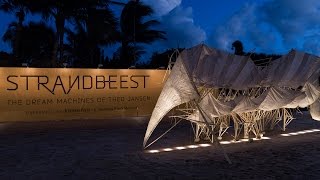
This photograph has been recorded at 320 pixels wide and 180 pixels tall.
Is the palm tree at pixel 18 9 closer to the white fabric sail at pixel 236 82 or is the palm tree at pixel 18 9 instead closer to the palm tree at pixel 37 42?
the palm tree at pixel 37 42

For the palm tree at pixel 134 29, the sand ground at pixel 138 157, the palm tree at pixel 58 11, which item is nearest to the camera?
the sand ground at pixel 138 157

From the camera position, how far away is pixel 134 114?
14500 millimetres

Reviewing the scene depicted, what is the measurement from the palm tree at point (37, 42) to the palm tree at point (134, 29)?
3640mm

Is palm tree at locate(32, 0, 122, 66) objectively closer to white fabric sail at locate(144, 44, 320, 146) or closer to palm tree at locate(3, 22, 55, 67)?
palm tree at locate(3, 22, 55, 67)

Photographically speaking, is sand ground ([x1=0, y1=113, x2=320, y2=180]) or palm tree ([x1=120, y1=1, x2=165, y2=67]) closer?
sand ground ([x1=0, y1=113, x2=320, y2=180])

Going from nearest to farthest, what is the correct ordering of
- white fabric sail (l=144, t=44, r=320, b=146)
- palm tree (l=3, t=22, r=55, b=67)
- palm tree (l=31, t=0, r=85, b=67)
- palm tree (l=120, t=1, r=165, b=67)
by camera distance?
white fabric sail (l=144, t=44, r=320, b=146) < palm tree (l=31, t=0, r=85, b=67) < palm tree (l=3, t=22, r=55, b=67) < palm tree (l=120, t=1, r=165, b=67)

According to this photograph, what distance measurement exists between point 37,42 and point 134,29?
178 inches

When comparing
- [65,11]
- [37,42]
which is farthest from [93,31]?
[37,42]

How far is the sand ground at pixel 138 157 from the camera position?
6.34 m

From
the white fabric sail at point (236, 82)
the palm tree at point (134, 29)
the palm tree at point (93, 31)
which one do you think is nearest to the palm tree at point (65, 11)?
the palm tree at point (93, 31)

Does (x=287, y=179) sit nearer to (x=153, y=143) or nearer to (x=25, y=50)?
(x=153, y=143)

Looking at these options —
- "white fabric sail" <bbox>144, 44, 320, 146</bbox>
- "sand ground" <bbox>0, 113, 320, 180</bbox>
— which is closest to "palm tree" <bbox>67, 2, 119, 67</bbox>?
"sand ground" <bbox>0, 113, 320, 180</bbox>

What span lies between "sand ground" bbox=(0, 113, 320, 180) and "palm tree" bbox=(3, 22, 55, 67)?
3.86m

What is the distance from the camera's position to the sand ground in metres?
6.34
